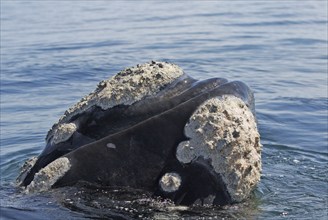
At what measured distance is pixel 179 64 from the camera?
16.1m

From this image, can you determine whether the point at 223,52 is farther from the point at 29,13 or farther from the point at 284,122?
the point at 29,13

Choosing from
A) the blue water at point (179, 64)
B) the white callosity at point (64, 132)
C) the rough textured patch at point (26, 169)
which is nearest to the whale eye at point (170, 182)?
the blue water at point (179, 64)

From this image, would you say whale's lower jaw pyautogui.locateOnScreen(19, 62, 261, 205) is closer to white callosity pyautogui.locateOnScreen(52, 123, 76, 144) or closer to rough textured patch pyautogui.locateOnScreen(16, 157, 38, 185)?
white callosity pyautogui.locateOnScreen(52, 123, 76, 144)

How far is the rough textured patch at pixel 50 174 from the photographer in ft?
16.1

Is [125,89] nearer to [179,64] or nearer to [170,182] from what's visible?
[170,182]

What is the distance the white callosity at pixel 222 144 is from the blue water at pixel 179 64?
0.72 feet

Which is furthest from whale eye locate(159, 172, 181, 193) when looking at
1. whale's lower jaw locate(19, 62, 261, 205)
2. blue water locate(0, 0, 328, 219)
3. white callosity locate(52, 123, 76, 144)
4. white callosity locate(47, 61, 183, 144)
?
white callosity locate(52, 123, 76, 144)

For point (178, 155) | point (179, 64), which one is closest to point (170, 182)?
point (178, 155)

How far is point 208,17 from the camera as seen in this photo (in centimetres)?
2525

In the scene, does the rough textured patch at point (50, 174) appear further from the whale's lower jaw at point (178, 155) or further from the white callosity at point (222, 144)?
the white callosity at point (222, 144)

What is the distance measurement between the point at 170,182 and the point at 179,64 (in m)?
11.4

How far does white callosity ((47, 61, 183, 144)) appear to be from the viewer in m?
5.10

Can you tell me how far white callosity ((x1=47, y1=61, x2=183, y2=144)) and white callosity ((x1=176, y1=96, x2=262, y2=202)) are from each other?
448mm

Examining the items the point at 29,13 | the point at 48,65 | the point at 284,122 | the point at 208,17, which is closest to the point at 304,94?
the point at 284,122
